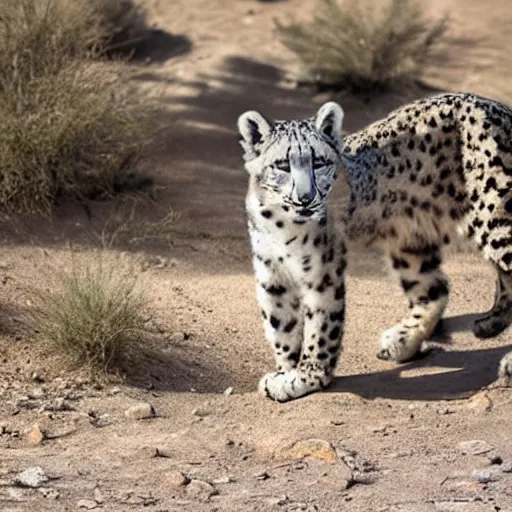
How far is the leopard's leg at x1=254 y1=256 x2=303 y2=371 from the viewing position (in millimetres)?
6797

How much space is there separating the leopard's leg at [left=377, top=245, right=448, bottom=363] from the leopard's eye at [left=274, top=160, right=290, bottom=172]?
4.90ft

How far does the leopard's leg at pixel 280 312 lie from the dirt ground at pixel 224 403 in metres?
0.30

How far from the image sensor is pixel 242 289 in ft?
28.6

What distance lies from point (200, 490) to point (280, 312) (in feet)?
5.07

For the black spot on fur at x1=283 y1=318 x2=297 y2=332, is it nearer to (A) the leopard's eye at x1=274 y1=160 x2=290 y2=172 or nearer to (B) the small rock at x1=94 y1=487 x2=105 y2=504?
(A) the leopard's eye at x1=274 y1=160 x2=290 y2=172

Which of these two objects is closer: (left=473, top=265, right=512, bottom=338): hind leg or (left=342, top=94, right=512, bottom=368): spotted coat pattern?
(left=342, top=94, right=512, bottom=368): spotted coat pattern

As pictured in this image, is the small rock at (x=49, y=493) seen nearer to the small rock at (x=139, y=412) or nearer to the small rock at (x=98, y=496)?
the small rock at (x=98, y=496)

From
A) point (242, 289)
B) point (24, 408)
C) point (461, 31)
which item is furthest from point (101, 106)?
point (461, 31)

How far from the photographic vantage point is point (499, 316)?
7.59 meters

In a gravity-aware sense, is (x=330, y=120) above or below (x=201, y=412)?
above

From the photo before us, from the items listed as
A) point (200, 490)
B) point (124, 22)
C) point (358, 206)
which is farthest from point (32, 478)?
point (124, 22)

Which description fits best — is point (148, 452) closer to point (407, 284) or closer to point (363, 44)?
point (407, 284)

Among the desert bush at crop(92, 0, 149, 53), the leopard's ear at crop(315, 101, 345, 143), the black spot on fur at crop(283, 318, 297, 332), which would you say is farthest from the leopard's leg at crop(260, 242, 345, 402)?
the desert bush at crop(92, 0, 149, 53)

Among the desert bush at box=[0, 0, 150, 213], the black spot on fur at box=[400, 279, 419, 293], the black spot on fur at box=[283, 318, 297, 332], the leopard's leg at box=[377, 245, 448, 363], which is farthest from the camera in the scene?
the desert bush at box=[0, 0, 150, 213]
